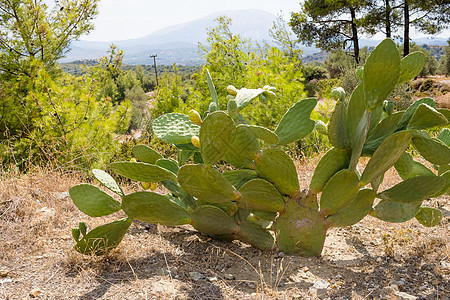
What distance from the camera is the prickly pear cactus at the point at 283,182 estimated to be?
1.54m

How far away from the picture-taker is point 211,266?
1.65 meters

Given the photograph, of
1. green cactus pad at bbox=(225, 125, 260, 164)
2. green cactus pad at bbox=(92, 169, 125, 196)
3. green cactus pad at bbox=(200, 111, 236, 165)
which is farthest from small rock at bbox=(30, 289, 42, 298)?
green cactus pad at bbox=(225, 125, 260, 164)

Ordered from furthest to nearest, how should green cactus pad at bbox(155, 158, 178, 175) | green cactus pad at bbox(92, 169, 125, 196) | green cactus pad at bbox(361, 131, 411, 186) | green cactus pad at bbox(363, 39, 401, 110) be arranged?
green cactus pad at bbox(155, 158, 178, 175) < green cactus pad at bbox(92, 169, 125, 196) < green cactus pad at bbox(361, 131, 411, 186) < green cactus pad at bbox(363, 39, 401, 110)

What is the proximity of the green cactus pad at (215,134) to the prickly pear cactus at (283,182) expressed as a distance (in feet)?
0.12

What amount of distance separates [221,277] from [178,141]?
2.12 feet

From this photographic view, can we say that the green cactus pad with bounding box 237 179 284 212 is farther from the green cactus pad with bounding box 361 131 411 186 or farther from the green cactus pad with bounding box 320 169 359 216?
the green cactus pad with bounding box 361 131 411 186

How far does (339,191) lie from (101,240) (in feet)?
3.72

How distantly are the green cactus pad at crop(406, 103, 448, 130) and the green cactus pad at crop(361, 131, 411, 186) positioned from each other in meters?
0.05

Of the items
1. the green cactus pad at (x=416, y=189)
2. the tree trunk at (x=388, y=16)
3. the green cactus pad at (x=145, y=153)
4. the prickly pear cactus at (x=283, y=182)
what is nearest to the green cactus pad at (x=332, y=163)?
the prickly pear cactus at (x=283, y=182)

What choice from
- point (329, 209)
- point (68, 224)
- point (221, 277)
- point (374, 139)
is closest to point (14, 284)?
point (68, 224)

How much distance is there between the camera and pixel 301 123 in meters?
1.70

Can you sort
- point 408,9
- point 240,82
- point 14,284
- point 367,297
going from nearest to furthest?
point 367,297 → point 14,284 → point 240,82 → point 408,9

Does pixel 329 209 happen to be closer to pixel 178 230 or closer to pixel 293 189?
pixel 293 189

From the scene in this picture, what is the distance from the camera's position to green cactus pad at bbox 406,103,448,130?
1358mm
